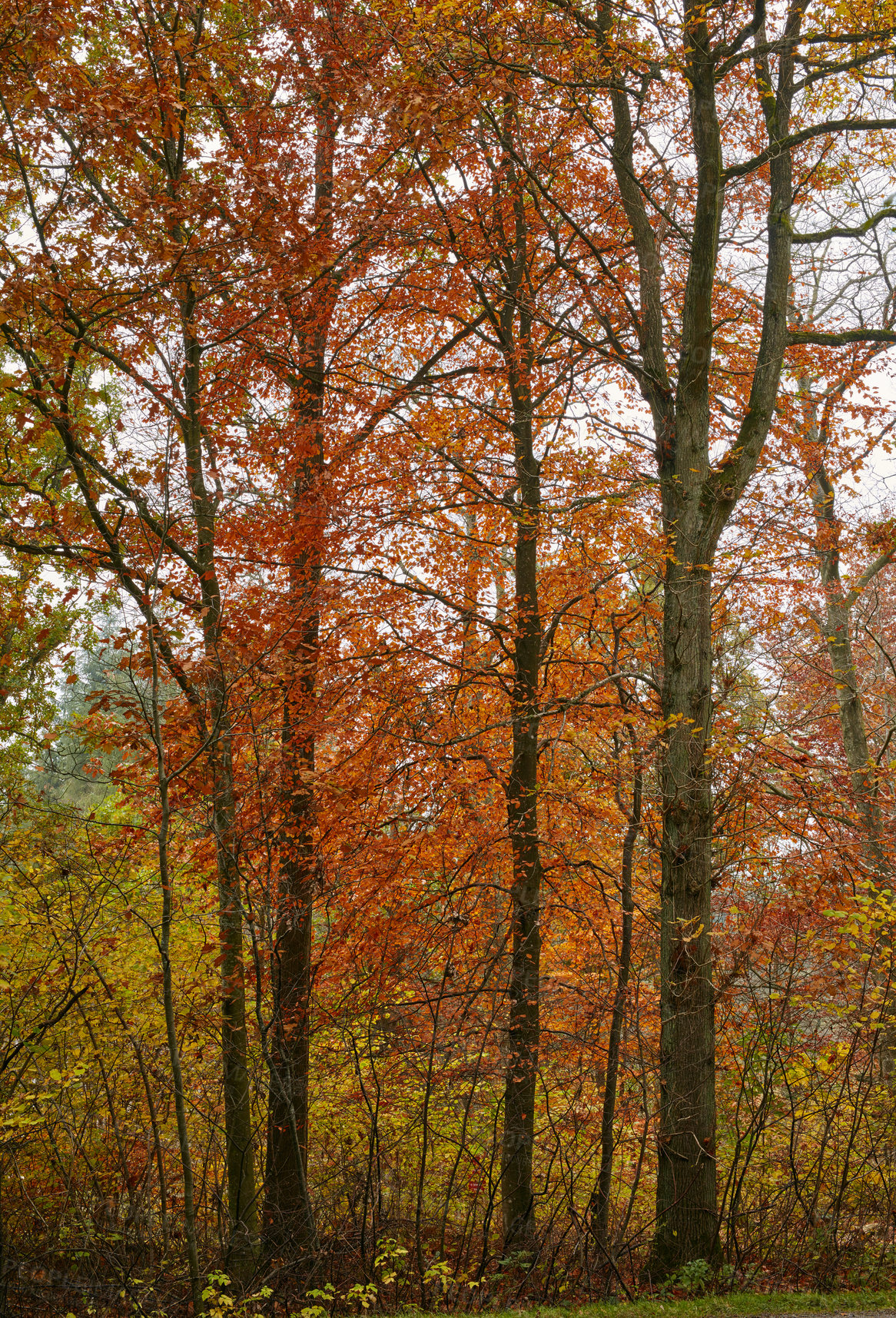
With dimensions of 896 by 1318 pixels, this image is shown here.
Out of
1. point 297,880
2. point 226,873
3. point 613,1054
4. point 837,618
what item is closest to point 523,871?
point 613,1054

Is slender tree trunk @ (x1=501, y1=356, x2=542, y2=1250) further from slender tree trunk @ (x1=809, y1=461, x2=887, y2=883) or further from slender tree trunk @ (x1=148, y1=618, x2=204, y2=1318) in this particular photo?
slender tree trunk @ (x1=809, y1=461, x2=887, y2=883)

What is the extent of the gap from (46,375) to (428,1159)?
9104mm

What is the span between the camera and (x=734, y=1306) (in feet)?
18.1

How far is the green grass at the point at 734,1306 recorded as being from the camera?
5.41 m

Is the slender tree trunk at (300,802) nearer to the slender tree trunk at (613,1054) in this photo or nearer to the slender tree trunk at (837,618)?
the slender tree trunk at (613,1054)

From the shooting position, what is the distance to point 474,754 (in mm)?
8477

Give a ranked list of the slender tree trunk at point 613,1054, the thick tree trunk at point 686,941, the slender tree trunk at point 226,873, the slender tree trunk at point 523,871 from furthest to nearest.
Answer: the slender tree trunk at point 523,871 → the slender tree trunk at point 613,1054 → the slender tree trunk at point 226,873 → the thick tree trunk at point 686,941

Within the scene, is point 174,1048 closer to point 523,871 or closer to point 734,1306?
point 734,1306

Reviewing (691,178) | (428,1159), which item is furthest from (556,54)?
(428,1159)

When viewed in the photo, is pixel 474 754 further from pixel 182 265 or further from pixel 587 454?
pixel 182 265

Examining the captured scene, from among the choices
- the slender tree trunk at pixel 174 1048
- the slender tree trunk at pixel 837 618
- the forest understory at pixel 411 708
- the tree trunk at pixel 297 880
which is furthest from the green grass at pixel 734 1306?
the slender tree trunk at pixel 837 618

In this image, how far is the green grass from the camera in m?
5.41

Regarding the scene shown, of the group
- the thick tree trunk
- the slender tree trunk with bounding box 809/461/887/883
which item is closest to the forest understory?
the thick tree trunk

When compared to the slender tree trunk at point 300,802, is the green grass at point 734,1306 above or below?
below
